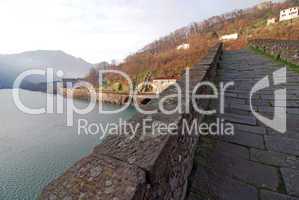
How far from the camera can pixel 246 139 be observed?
2287mm

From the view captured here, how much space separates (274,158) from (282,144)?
0.39 metres

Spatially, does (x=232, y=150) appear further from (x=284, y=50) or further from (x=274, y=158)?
(x=284, y=50)

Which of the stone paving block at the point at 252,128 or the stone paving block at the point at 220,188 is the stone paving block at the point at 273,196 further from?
the stone paving block at the point at 252,128

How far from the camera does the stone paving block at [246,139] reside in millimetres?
2170

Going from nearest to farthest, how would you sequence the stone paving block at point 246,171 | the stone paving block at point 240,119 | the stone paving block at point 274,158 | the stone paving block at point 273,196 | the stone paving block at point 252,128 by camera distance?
the stone paving block at point 273,196, the stone paving block at point 246,171, the stone paving block at point 274,158, the stone paving block at point 252,128, the stone paving block at point 240,119

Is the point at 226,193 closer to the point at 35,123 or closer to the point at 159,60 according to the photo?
the point at 35,123

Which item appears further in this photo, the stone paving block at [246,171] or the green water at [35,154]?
the green water at [35,154]

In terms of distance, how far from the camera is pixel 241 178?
1.62 m

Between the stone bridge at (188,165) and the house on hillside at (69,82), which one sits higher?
the house on hillside at (69,82)

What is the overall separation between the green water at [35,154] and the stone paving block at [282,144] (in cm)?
1140

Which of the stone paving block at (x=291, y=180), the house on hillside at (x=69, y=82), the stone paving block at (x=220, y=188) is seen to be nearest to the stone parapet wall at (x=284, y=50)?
the stone paving block at (x=291, y=180)

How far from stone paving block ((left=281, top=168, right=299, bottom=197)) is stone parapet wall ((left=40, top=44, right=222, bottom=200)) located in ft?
3.10

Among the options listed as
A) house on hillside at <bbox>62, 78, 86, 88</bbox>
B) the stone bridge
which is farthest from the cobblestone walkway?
house on hillside at <bbox>62, 78, 86, 88</bbox>

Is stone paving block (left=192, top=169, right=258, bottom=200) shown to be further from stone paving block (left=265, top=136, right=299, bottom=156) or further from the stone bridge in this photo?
stone paving block (left=265, top=136, right=299, bottom=156)
